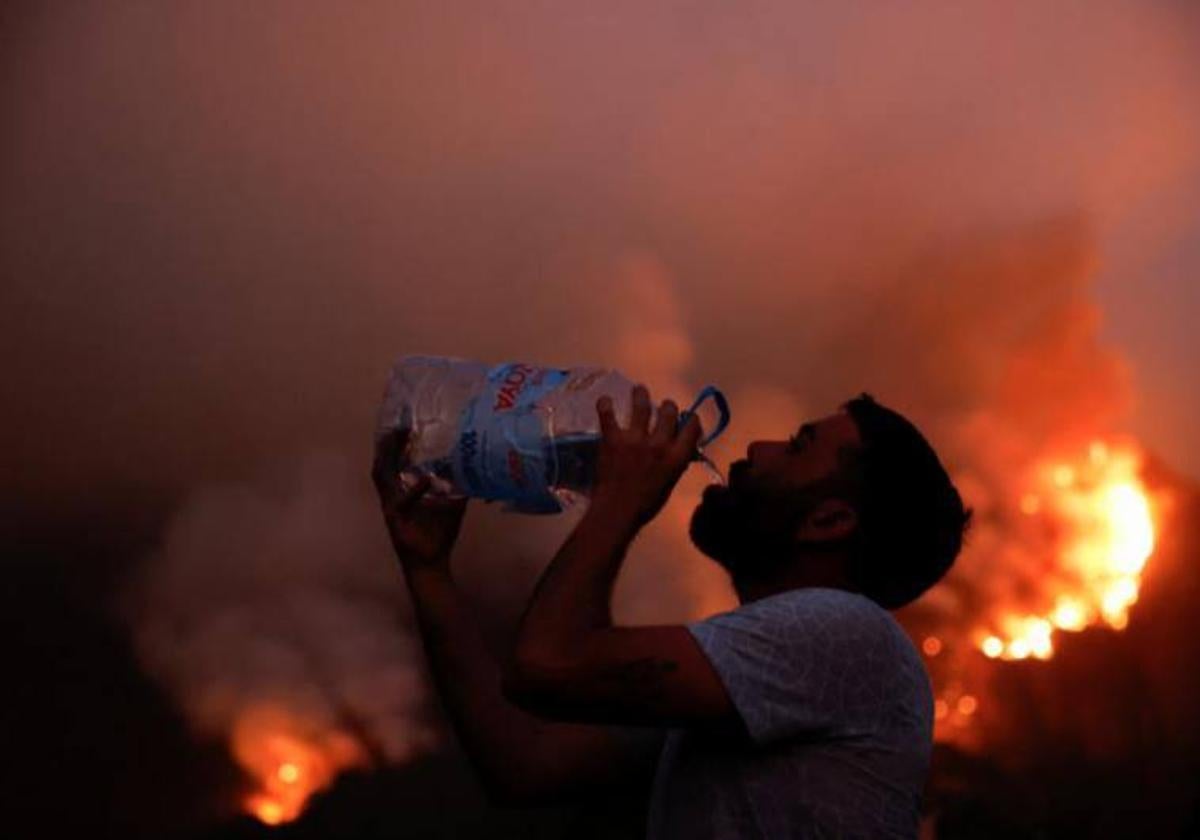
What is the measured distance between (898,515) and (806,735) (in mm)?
424

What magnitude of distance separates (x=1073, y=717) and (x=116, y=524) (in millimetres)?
8325

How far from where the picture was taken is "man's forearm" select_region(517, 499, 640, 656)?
126cm

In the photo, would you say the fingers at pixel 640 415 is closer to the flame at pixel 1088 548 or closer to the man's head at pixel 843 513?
the man's head at pixel 843 513

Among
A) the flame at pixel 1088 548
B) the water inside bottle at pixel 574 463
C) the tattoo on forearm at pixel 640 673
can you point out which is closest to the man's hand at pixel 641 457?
the tattoo on forearm at pixel 640 673

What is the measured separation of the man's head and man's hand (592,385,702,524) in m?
0.15

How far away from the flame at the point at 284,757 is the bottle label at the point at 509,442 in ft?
17.0

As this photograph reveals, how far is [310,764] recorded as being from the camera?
702 cm

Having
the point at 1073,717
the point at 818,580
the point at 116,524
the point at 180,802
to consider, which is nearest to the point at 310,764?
the point at 180,802

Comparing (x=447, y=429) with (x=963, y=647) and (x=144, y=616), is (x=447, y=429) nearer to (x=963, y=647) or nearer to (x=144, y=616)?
(x=144, y=616)

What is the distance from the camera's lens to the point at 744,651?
1250mm

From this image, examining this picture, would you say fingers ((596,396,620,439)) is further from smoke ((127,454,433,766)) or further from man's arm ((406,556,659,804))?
smoke ((127,454,433,766))

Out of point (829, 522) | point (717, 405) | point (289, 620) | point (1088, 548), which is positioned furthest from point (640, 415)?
point (1088, 548)

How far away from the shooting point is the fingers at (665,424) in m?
1.47

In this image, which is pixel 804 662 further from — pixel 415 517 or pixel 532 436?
pixel 415 517
